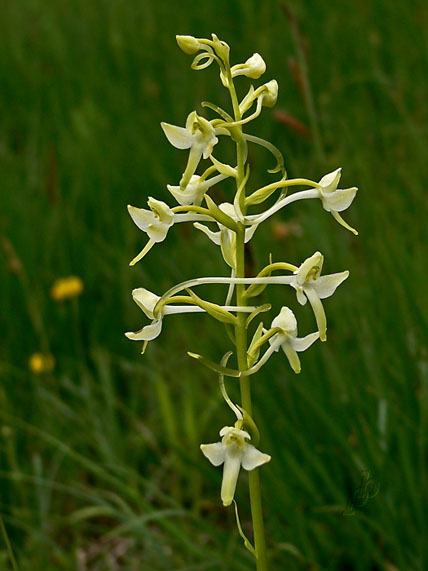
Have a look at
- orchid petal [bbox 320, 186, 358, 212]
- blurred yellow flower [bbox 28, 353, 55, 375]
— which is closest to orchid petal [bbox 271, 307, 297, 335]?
orchid petal [bbox 320, 186, 358, 212]

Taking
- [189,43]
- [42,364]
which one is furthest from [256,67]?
[42,364]

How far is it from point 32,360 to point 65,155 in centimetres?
154

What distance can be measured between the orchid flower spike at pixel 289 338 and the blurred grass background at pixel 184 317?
27.3 inches

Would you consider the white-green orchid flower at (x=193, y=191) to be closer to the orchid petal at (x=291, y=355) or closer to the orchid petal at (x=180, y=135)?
the orchid petal at (x=180, y=135)

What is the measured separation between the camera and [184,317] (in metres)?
3.04

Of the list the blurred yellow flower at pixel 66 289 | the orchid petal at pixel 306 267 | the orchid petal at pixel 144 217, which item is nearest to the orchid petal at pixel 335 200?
the orchid petal at pixel 306 267

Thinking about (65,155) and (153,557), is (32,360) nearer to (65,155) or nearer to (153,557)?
(153,557)

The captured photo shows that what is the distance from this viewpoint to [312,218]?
9.32 feet

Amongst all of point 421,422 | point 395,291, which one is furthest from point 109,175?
point 421,422

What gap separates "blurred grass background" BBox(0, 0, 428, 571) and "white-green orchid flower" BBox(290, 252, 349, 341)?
726 mm

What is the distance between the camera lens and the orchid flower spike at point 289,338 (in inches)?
54.2

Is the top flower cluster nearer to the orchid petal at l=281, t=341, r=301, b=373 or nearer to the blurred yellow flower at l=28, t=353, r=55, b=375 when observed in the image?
the orchid petal at l=281, t=341, r=301, b=373

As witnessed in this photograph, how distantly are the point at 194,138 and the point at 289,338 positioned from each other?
403mm

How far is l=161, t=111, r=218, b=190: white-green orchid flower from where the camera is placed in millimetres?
1337
